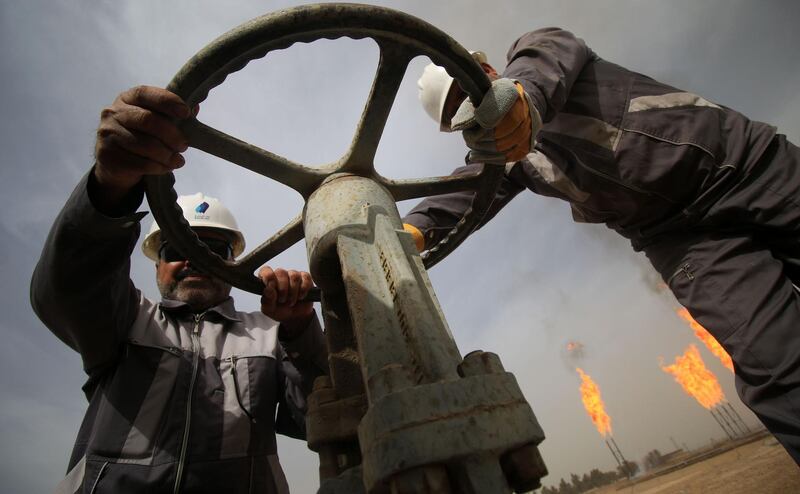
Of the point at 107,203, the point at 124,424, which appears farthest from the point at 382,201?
the point at 124,424

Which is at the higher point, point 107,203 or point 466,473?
point 107,203

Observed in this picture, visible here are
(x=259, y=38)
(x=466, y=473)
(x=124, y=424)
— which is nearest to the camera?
(x=466, y=473)

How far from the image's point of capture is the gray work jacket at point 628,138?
184 cm

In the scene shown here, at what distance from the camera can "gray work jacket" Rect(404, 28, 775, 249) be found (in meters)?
1.84

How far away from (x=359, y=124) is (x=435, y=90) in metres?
1.35

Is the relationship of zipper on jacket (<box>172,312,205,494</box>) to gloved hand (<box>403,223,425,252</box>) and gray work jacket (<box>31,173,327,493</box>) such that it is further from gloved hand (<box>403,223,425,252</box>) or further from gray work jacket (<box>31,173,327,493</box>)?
gloved hand (<box>403,223,425,252</box>)

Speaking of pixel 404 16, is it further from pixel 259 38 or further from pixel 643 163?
pixel 643 163

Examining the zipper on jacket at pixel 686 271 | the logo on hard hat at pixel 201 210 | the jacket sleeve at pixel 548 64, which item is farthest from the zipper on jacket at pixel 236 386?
the zipper on jacket at pixel 686 271

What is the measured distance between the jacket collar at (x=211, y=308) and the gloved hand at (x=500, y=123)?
6.51 ft

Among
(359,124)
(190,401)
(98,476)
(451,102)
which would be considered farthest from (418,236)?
(98,476)

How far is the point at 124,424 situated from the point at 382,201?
1734 millimetres

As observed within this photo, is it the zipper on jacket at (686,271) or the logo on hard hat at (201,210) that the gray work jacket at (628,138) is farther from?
the logo on hard hat at (201,210)

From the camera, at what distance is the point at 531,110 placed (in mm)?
1535

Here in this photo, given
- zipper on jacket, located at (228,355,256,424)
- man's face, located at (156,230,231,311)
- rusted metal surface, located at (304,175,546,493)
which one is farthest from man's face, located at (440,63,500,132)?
zipper on jacket, located at (228,355,256,424)
